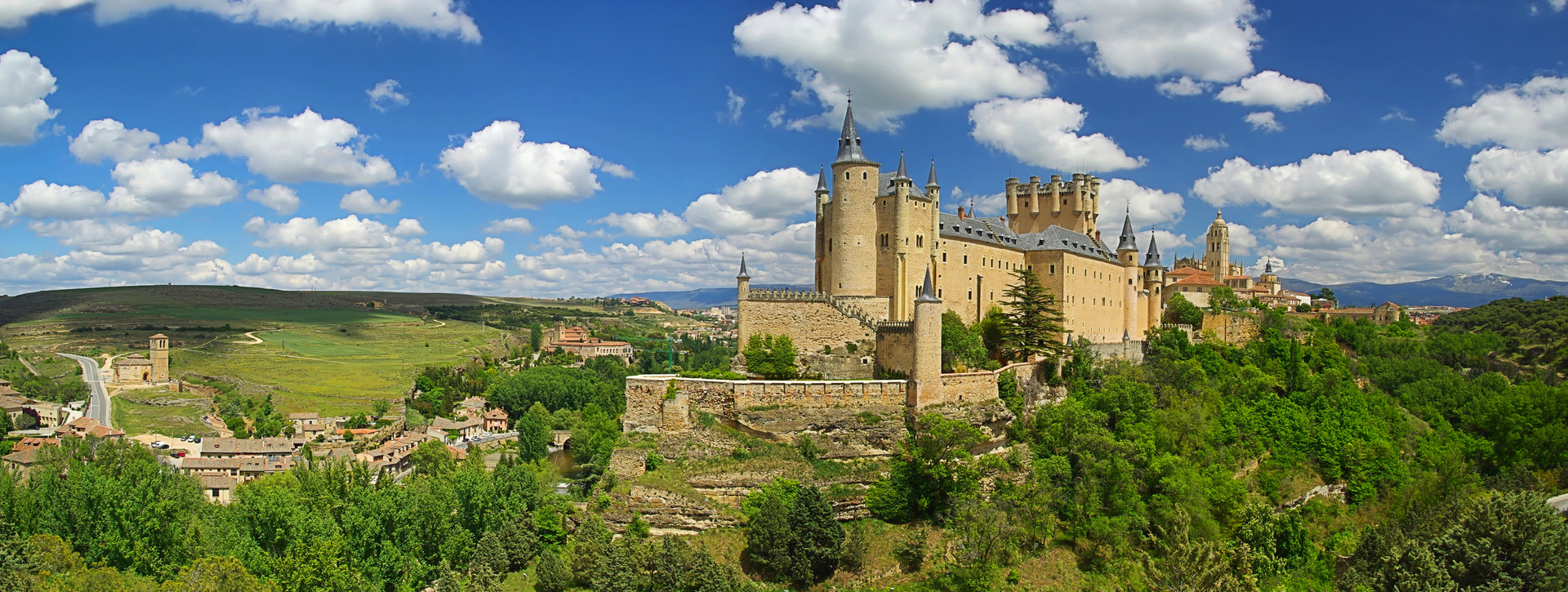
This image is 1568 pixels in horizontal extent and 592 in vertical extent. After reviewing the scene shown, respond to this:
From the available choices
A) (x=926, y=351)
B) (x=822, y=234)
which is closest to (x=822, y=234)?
(x=822, y=234)

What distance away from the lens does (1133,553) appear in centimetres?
3136

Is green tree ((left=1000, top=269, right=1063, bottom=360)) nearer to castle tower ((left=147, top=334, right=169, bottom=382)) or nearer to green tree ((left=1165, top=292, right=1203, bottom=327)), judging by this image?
green tree ((left=1165, top=292, right=1203, bottom=327))

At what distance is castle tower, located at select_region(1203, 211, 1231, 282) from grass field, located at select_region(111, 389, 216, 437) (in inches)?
4412

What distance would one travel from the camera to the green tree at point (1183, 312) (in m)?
61.5

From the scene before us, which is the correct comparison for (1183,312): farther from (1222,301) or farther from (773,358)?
(773,358)

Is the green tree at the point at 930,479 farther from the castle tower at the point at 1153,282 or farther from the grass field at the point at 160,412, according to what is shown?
the grass field at the point at 160,412

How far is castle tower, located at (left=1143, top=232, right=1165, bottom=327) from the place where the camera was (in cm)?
→ 6162

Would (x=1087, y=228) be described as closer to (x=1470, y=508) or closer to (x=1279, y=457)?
(x=1279, y=457)

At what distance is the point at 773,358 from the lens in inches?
1564

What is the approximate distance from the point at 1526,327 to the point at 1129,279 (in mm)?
43723

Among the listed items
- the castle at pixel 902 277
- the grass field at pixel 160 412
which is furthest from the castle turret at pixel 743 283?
the grass field at pixel 160 412

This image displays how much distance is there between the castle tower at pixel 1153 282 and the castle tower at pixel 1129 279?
115 centimetres

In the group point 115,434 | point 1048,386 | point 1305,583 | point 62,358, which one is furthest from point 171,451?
point 1305,583

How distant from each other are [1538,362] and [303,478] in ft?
282
